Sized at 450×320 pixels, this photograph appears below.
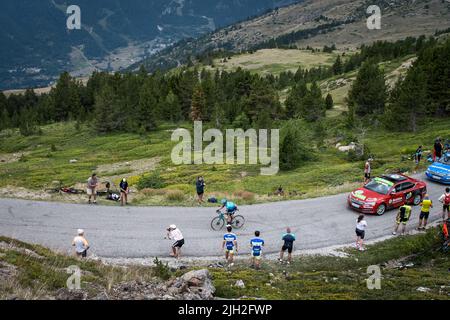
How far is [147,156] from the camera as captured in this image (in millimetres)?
55938

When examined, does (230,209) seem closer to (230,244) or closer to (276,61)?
(230,244)

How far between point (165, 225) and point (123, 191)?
15.0 ft

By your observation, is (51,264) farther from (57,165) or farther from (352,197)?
(57,165)

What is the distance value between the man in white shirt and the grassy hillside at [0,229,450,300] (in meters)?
2.08

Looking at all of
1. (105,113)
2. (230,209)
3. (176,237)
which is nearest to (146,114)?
(105,113)

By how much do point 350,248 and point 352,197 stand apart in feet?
19.0

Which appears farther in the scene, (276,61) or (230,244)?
(276,61)

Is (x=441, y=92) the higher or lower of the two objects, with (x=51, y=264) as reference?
higher

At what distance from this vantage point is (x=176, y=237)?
1814cm

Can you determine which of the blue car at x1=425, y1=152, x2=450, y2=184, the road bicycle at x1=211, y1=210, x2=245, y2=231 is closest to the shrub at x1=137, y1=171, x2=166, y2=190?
the road bicycle at x1=211, y1=210, x2=245, y2=231

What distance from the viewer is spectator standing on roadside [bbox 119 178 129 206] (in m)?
25.0

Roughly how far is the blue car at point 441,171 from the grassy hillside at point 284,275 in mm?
11200

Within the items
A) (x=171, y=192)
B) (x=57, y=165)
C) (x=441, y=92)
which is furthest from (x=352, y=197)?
(x=57, y=165)

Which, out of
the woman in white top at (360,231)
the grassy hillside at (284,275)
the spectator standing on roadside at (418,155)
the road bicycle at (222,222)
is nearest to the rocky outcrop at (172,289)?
the grassy hillside at (284,275)
